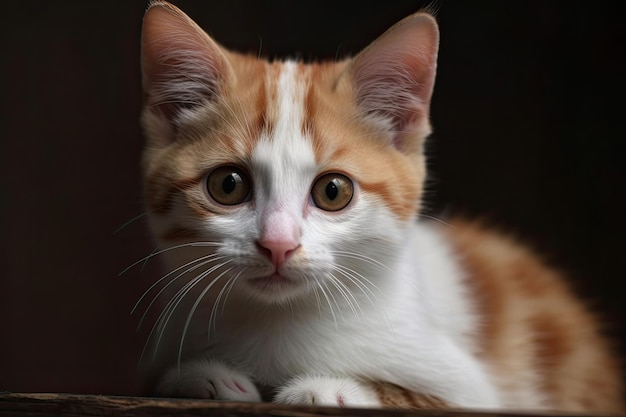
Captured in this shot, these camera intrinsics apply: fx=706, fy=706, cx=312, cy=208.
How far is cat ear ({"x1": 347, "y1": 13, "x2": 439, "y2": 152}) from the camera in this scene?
1.06 m

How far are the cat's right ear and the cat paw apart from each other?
17.6 inches

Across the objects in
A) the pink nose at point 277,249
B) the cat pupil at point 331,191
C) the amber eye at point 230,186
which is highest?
the cat pupil at point 331,191

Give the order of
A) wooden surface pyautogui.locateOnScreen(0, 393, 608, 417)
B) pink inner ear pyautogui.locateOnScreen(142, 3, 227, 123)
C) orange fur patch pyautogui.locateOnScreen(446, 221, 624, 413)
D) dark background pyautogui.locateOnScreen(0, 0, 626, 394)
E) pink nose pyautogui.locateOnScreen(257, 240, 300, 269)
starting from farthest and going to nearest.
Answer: dark background pyautogui.locateOnScreen(0, 0, 626, 394) → orange fur patch pyautogui.locateOnScreen(446, 221, 624, 413) → pink inner ear pyautogui.locateOnScreen(142, 3, 227, 123) → pink nose pyautogui.locateOnScreen(257, 240, 300, 269) → wooden surface pyautogui.locateOnScreen(0, 393, 608, 417)

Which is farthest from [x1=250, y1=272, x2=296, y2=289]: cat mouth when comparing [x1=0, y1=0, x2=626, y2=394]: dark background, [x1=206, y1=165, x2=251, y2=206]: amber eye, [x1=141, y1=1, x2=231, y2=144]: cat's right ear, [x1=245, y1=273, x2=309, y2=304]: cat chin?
[x1=0, y1=0, x2=626, y2=394]: dark background

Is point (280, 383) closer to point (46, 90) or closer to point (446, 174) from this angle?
point (446, 174)

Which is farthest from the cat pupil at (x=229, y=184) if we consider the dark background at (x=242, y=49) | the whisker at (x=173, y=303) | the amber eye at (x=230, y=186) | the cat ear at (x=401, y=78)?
the dark background at (x=242, y=49)

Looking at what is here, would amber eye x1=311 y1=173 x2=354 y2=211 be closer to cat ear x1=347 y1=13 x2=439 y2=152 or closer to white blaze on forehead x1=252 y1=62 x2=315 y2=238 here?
white blaze on forehead x1=252 y1=62 x2=315 y2=238

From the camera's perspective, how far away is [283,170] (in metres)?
0.97

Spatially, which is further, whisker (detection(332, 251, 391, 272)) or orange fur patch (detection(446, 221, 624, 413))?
orange fur patch (detection(446, 221, 624, 413))

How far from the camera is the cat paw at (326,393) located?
95 centimetres

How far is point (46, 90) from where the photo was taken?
182cm

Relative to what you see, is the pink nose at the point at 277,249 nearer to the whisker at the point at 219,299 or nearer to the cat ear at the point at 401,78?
the whisker at the point at 219,299

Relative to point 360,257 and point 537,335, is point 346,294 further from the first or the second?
point 537,335

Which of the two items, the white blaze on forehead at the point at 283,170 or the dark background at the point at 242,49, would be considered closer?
the white blaze on forehead at the point at 283,170
